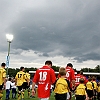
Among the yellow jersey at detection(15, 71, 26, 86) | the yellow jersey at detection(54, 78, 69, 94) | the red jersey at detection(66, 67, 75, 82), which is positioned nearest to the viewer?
the yellow jersey at detection(54, 78, 69, 94)

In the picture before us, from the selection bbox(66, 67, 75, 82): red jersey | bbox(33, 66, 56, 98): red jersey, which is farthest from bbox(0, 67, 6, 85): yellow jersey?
bbox(33, 66, 56, 98): red jersey

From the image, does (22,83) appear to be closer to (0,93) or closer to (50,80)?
(0,93)

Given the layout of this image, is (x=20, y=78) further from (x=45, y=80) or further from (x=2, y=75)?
(x=45, y=80)

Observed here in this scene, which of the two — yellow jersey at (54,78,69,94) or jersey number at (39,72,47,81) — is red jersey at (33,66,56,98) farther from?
yellow jersey at (54,78,69,94)

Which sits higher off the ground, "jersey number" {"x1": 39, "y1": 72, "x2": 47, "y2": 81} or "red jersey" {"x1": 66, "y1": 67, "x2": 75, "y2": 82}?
"red jersey" {"x1": 66, "y1": 67, "x2": 75, "y2": 82}

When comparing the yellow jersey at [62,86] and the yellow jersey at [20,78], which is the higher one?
the yellow jersey at [20,78]

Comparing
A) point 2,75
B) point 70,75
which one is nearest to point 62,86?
point 70,75

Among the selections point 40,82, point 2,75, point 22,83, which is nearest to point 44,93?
point 40,82

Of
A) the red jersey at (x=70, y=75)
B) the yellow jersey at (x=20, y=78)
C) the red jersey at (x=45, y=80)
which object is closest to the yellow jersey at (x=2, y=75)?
the yellow jersey at (x=20, y=78)

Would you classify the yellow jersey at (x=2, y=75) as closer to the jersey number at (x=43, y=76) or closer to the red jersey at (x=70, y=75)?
the red jersey at (x=70, y=75)

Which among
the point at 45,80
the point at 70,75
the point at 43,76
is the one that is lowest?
the point at 45,80

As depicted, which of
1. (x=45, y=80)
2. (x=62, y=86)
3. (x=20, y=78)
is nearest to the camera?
(x=45, y=80)

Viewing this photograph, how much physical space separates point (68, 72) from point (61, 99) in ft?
12.8

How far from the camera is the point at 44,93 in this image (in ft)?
26.4
